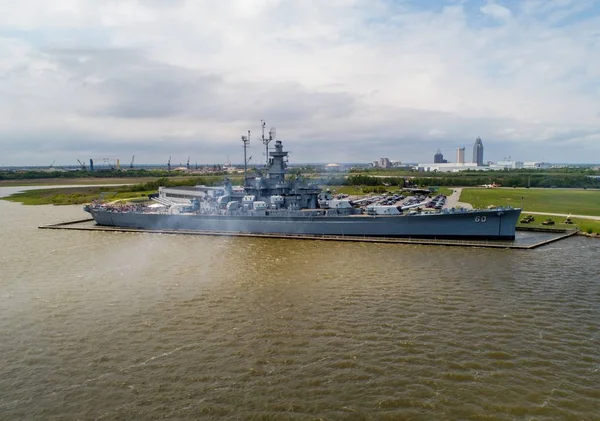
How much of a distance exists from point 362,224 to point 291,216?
7008mm

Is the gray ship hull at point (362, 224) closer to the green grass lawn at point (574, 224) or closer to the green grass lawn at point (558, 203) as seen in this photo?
the green grass lawn at point (574, 224)

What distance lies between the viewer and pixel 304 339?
52.9ft

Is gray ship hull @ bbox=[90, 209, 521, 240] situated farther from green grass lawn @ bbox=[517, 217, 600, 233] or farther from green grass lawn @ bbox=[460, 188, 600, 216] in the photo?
green grass lawn @ bbox=[460, 188, 600, 216]

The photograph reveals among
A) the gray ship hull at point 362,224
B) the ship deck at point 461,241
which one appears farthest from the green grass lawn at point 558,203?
the gray ship hull at point 362,224

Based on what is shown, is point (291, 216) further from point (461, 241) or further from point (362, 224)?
point (461, 241)

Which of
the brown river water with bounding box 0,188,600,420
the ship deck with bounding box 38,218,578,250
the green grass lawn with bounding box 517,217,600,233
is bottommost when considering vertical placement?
the brown river water with bounding box 0,188,600,420

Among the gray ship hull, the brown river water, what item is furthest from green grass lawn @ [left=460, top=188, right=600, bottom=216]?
the brown river water

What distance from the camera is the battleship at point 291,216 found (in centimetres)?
3522

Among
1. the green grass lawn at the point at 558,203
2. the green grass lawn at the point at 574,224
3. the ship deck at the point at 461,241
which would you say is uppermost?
the green grass lawn at the point at 558,203

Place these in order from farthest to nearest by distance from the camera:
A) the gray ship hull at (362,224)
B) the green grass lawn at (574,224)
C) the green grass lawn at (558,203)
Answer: the green grass lawn at (558,203) < the green grass lawn at (574,224) < the gray ship hull at (362,224)

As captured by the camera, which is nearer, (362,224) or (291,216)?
(362,224)

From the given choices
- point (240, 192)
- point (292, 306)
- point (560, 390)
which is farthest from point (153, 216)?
point (560, 390)

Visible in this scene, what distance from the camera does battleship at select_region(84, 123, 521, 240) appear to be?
35.2m

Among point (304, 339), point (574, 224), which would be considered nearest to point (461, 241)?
point (574, 224)
